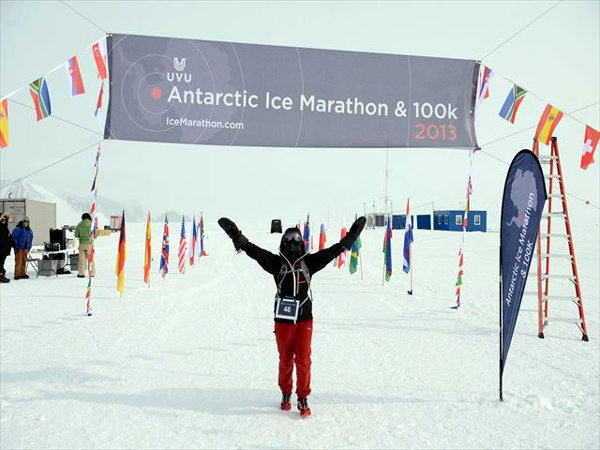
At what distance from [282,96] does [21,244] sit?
1156cm

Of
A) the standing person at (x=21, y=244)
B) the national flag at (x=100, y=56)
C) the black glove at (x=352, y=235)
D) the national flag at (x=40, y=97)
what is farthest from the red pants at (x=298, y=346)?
the standing person at (x=21, y=244)

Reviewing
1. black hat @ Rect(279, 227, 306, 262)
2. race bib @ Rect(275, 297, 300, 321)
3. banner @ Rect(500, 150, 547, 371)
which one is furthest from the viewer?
banner @ Rect(500, 150, 547, 371)

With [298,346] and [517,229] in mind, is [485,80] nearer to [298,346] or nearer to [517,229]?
[517,229]

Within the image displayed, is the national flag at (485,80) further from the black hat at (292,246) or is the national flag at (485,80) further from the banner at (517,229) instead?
the black hat at (292,246)

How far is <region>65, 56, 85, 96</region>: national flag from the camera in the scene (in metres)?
6.96

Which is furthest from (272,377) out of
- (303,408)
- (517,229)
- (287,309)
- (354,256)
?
(354,256)

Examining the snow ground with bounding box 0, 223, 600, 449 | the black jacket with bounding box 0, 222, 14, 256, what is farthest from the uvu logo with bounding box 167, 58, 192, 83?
the black jacket with bounding box 0, 222, 14, 256

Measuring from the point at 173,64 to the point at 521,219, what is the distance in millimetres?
5709

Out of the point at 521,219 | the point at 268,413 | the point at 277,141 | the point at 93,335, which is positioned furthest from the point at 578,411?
the point at 93,335

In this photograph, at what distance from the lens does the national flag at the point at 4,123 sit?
20.6ft

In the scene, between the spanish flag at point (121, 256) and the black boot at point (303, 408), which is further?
the spanish flag at point (121, 256)

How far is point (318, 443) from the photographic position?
369 cm

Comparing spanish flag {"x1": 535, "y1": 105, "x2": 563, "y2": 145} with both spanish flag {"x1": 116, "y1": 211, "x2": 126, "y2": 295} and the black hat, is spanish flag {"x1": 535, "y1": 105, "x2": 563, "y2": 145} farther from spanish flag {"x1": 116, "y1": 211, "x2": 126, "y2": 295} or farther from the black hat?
spanish flag {"x1": 116, "y1": 211, "x2": 126, "y2": 295}

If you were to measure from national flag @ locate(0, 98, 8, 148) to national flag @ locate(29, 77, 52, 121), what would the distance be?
1.51 ft
